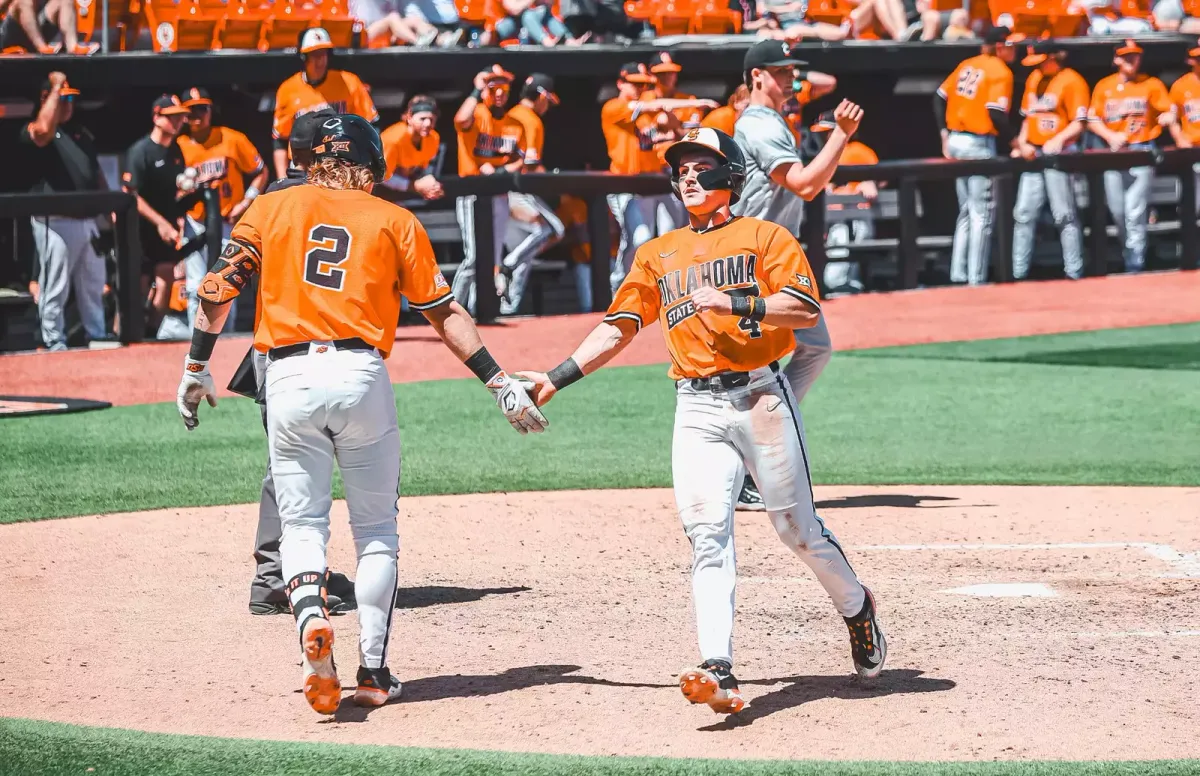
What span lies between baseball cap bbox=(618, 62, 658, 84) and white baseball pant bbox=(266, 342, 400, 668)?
11596 mm

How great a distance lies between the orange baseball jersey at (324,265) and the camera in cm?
476

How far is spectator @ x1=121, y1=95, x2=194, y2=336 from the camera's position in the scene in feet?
45.3

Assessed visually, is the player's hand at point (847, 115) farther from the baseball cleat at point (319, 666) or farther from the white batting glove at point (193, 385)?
the baseball cleat at point (319, 666)

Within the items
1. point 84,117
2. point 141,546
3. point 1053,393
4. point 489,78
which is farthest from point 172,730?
point 84,117

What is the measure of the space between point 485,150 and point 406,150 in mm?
1162

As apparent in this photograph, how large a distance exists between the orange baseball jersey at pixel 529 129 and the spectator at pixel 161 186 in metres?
3.32

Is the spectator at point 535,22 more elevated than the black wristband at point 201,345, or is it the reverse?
the spectator at point 535,22

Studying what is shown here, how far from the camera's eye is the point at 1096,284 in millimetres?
17906

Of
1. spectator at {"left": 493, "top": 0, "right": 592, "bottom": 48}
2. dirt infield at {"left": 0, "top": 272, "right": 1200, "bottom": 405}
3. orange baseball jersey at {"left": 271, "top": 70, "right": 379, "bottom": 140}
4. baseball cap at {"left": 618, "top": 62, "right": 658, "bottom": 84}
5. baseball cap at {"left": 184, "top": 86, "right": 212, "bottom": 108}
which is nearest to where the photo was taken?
dirt infield at {"left": 0, "top": 272, "right": 1200, "bottom": 405}

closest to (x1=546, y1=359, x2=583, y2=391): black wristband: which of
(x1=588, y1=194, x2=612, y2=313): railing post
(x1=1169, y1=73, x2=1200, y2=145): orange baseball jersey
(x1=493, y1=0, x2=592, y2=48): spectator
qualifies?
(x1=588, y1=194, x2=612, y2=313): railing post

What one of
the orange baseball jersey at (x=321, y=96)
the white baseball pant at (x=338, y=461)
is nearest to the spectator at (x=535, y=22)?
the orange baseball jersey at (x=321, y=96)

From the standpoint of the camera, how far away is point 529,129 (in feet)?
52.3

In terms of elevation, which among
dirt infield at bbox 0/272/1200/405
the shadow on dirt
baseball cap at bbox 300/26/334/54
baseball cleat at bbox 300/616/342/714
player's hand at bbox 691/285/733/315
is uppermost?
baseball cap at bbox 300/26/334/54

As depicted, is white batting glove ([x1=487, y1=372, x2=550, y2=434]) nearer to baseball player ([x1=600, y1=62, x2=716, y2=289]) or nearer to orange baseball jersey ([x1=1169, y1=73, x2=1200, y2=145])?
baseball player ([x1=600, y1=62, x2=716, y2=289])
